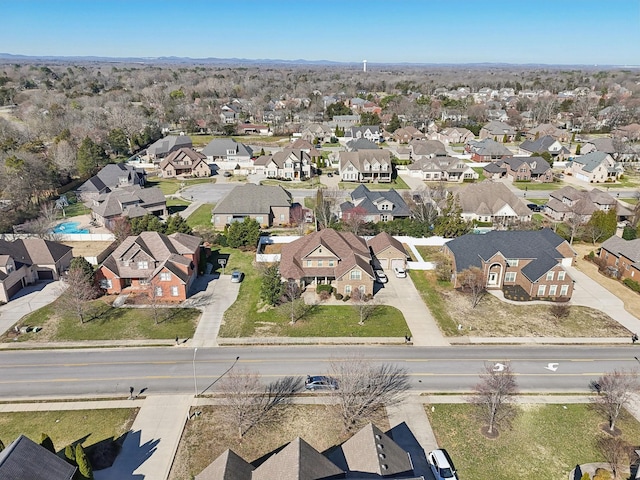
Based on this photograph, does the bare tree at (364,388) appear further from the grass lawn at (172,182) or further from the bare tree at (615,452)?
the grass lawn at (172,182)

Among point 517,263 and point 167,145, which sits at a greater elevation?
point 167,145

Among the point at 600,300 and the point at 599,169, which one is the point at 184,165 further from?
the point at 599,169

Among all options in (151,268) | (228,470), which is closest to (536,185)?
(151,268)

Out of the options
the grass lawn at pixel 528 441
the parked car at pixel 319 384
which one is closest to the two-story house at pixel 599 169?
the grass lawn at pixel 528 441

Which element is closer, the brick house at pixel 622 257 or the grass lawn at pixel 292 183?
the brick house at pixel 622 257

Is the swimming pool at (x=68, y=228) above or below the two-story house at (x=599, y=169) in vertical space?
below

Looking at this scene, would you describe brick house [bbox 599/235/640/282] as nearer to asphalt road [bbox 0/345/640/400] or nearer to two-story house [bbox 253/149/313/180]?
asphalt road [bbox 0/345/640/400]
